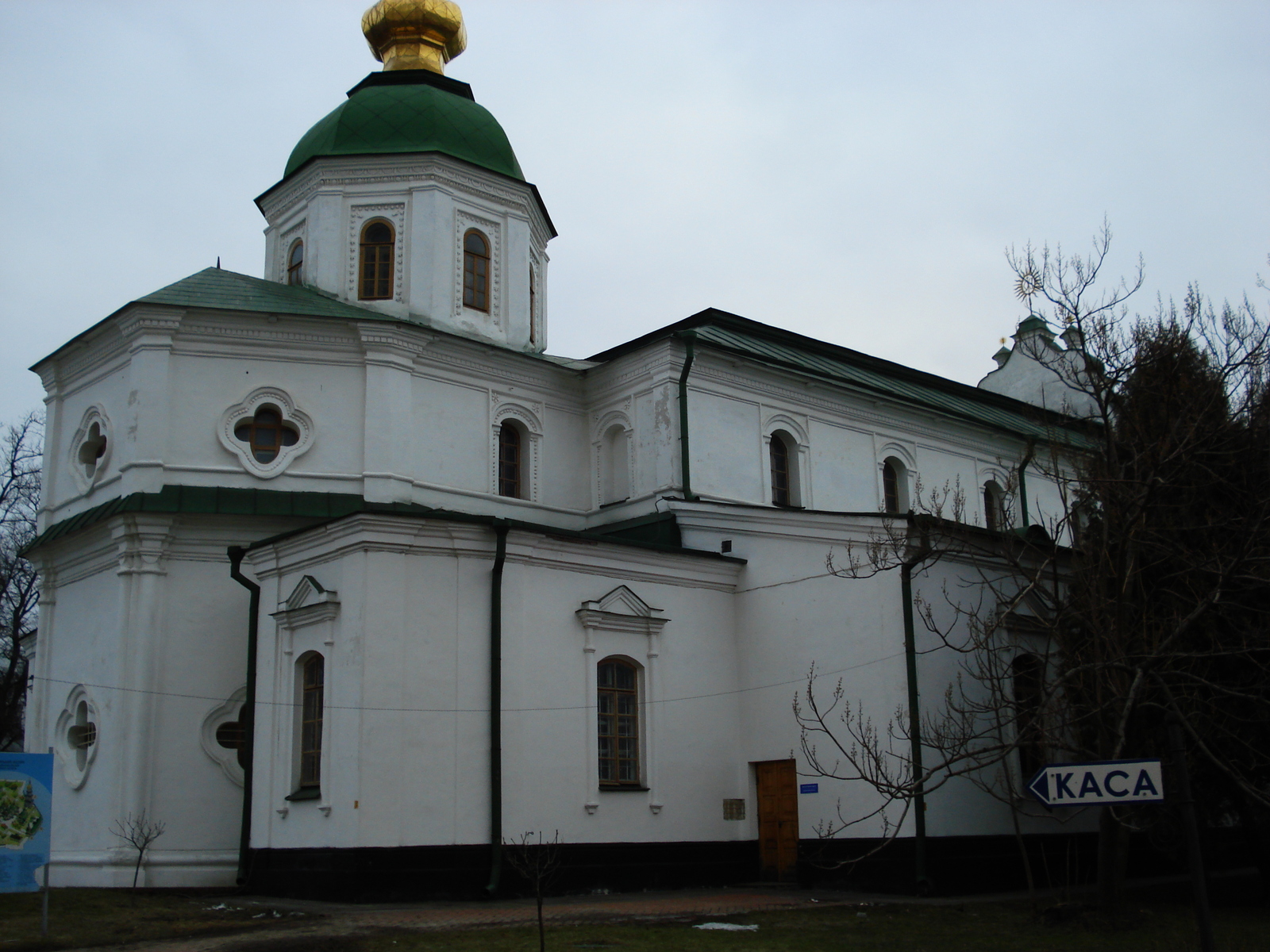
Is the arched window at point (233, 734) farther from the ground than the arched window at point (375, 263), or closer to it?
closer to it

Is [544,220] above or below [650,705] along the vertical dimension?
above

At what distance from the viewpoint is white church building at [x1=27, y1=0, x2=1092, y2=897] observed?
16453mm

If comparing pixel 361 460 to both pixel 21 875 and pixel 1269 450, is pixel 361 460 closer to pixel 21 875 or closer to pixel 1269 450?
pixel 21 875

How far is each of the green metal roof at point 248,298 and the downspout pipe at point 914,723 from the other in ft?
30.7

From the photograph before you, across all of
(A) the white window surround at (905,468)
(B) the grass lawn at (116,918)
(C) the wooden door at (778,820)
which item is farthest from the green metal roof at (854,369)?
(B) the grass lawn at (116,918)

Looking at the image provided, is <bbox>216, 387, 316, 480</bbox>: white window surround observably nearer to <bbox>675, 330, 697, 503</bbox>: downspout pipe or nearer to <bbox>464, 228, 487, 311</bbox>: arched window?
<bbox>464, 228, 487, 311</bbox>: arched window

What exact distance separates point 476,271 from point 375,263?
184cm

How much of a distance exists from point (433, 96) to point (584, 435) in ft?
23.6

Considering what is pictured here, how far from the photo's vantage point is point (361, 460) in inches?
803

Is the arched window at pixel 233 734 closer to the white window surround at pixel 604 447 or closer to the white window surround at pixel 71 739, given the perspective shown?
the white window surround at pixel 71 739

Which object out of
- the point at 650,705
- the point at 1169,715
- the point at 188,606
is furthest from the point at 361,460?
the point at 1169,715

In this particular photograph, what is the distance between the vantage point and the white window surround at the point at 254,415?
20016mm

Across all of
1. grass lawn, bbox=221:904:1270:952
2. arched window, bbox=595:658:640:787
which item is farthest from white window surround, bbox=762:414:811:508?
grass lawn, bbox=221:904:1270:952

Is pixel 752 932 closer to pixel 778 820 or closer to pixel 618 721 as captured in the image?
pixel 618 721
